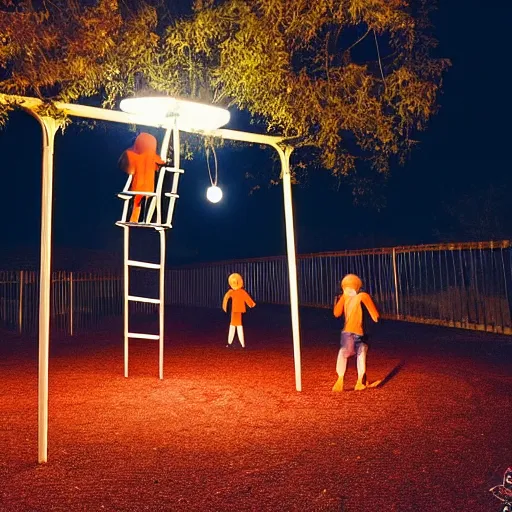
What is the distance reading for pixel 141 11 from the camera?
321 inches

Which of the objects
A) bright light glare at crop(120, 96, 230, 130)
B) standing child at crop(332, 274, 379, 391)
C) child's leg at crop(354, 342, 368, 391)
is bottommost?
child's leg at crop(354, 342, 368, 391)

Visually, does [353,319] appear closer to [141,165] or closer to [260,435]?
[260,435]

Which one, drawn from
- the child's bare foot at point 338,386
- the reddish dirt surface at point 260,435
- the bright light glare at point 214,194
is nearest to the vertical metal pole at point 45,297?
the reddish dirt surface at point 260,435

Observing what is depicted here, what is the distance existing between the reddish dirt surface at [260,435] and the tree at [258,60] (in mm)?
3331

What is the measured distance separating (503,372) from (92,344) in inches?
351

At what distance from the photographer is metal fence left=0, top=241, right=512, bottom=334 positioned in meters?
13.1

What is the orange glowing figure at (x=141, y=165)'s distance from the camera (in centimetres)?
700

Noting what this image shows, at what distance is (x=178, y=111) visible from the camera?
676cm

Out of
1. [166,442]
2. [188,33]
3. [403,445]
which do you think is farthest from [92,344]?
[403,445]

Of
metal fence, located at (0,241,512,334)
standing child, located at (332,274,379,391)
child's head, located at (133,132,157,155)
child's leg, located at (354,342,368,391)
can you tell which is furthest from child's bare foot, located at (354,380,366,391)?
metal fence, located at (0,241,512,334)

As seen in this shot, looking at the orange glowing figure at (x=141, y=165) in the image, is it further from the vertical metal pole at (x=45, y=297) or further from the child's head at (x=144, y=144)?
the vertical metal pole at (x=45, y=297)

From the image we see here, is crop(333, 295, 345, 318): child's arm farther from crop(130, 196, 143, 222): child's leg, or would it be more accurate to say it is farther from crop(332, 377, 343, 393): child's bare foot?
crop(130, 196, 143, 222): child's leg

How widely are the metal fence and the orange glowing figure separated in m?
8.17

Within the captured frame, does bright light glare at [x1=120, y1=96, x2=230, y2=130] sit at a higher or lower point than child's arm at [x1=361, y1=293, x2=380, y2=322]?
higher
